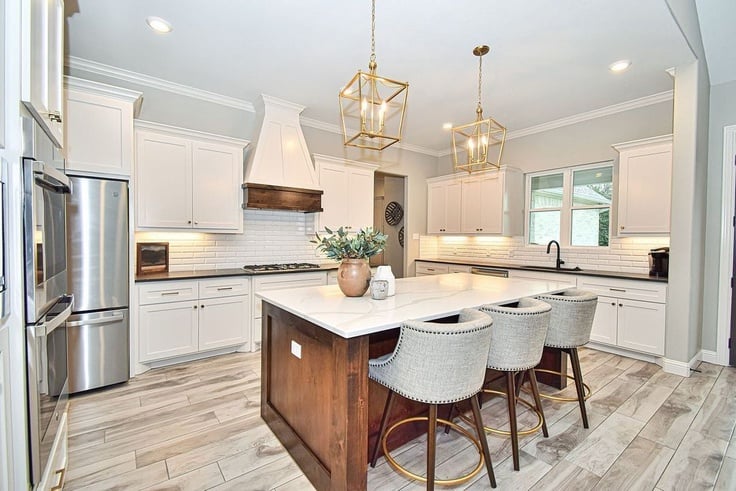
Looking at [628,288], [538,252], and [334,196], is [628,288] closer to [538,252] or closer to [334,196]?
[538,252]

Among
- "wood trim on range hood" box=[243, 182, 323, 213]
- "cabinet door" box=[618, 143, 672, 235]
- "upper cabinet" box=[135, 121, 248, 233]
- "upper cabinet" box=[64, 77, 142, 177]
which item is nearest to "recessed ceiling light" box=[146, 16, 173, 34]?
"upper cabinet" box=[64, 77, 142, 177]

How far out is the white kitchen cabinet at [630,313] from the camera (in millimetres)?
3523

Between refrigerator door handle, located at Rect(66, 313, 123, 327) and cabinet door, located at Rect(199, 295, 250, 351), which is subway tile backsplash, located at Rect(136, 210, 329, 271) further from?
refrigerator door handle, located at Rect(66, 313, 123, 327)

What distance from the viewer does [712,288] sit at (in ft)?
11.8

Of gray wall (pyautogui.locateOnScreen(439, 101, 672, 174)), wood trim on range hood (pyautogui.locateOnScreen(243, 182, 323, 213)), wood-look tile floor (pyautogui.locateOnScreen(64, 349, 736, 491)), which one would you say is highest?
gray wall (pyautogui.locateOnScreen(439, 101, 672, 174))

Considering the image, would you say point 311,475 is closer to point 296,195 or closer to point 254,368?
point 254,368

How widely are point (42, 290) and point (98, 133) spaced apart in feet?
6.91

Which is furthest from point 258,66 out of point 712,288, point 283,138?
Answer: point 712,288

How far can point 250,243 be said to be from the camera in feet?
14.4

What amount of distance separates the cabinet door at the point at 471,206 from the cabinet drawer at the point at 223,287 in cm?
340

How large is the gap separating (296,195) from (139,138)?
1.65 m

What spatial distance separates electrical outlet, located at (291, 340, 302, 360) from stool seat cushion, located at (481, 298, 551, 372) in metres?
1.07

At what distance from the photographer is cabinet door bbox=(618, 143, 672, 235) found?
3629mm

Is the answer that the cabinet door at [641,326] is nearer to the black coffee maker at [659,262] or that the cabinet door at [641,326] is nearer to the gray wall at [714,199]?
the black coffee maker at [659,262]
